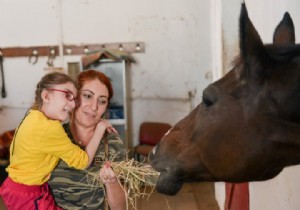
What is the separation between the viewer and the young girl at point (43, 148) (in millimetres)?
1502

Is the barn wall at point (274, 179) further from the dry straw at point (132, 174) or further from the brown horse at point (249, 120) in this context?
the dry straw at point (132, 174)

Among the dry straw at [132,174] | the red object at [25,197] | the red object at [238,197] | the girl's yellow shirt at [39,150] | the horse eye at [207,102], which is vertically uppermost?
the horse eye at [207,102]

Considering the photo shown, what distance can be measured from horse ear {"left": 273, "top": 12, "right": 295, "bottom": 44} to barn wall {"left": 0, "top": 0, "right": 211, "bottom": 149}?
124 inches

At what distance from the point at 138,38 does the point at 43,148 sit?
290 cm

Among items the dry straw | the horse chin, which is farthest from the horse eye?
the dry straw

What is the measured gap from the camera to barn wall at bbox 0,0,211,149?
4152 mm

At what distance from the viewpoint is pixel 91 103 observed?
168 cm

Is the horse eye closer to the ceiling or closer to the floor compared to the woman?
closer to the ceiling

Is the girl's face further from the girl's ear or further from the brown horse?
the brown horse

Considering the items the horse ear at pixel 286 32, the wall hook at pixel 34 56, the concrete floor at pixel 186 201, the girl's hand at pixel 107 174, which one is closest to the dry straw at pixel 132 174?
the girl's hand at pixel 107 174

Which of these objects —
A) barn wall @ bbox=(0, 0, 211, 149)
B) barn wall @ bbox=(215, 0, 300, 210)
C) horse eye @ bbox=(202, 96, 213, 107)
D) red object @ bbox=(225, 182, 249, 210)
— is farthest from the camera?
barn wall @ bbox=(0, 0, 211, 149)

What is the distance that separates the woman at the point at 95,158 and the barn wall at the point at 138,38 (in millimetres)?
2546

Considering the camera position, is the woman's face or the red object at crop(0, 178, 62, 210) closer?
the red object at crop(0, 178, 62, 210)

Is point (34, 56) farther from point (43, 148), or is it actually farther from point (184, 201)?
point (43, 148)
